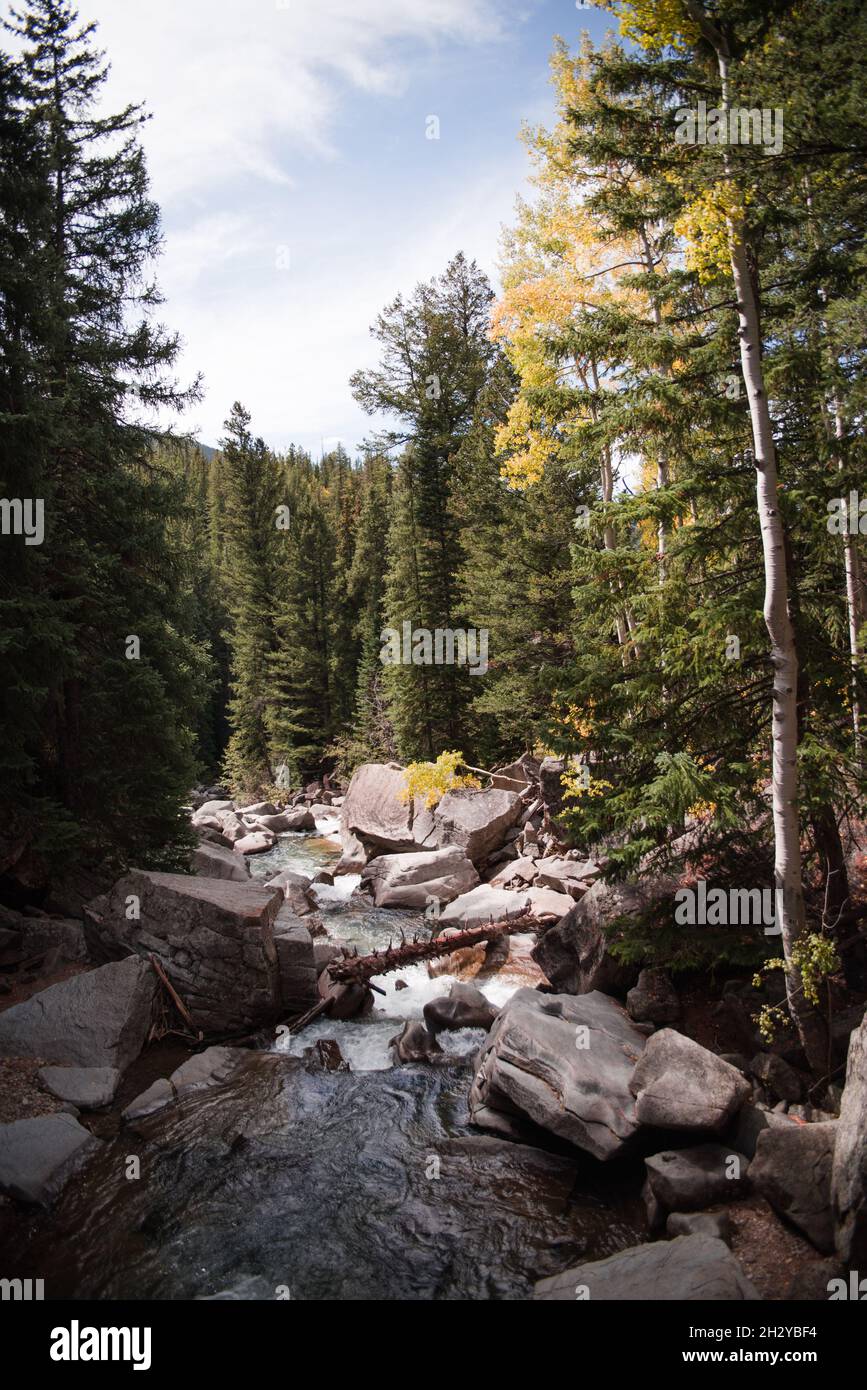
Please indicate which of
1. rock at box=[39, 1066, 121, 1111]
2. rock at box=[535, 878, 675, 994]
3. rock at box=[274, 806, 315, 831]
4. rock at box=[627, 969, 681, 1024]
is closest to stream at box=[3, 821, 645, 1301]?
rock at box=[39, 1066, 121, 1111]

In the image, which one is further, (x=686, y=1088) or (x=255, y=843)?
(x=255, y=843)

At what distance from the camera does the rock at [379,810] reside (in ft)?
66.7

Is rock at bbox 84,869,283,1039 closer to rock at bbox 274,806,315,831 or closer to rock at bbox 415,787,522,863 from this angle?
rock at bbox 415,787,522,863

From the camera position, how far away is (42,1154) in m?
6.69

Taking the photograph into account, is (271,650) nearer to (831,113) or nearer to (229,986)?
(229,986)

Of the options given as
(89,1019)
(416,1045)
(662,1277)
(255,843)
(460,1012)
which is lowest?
(416,1045)

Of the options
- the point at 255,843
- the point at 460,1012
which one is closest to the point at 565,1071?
the point at 460,1012

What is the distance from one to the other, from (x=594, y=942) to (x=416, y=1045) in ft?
9.76

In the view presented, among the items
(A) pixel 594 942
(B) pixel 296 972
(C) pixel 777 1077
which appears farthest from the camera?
(B) pixel 296 972

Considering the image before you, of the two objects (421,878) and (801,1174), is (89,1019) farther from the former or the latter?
(421,878)

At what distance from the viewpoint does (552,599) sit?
19.9m

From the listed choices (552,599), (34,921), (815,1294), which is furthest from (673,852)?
(552,599)

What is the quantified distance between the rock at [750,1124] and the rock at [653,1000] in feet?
6.18
